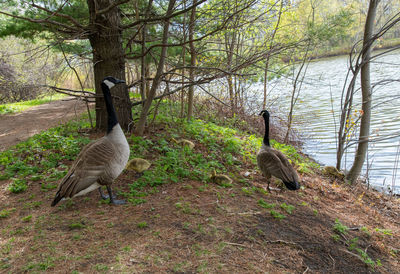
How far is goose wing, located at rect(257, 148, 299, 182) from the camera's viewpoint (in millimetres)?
4665

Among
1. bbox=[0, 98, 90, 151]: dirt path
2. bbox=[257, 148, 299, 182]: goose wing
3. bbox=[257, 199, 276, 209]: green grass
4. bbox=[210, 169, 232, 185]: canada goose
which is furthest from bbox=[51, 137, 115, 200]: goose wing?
bbox=[0, 98, 90, 151]: dirt path

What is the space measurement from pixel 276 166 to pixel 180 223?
2.31m

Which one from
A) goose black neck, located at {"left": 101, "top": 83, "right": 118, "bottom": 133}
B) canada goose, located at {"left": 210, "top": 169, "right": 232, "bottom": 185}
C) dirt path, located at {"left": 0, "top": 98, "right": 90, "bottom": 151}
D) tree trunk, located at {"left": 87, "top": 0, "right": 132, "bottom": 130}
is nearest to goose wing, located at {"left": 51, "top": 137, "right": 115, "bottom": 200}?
goose black neck, located at {"left": 101, "top": 83, "right": 118, "bottom": 133}

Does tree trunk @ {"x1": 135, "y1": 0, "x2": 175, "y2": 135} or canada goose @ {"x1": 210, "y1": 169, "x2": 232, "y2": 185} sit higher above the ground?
tree trunk @ {"x1": 135, "y1": 0, "x2": 175, "y2": 135}

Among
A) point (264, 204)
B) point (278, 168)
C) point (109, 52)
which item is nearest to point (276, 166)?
point (278, 168)

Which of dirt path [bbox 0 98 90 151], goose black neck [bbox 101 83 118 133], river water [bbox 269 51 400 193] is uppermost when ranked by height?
goose black neck [bbox 101 83 118 133]

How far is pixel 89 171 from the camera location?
3.47 metres

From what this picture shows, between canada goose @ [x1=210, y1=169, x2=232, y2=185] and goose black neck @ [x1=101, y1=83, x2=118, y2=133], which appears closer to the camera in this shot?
goose black neck @ [x1=101, y1=83, x2=118, y2=133]

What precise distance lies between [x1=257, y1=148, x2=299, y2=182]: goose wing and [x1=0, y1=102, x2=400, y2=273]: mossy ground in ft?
1.48

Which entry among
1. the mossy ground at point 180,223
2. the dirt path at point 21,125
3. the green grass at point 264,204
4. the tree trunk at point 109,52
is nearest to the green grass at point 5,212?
the mossy ground at point 180,223

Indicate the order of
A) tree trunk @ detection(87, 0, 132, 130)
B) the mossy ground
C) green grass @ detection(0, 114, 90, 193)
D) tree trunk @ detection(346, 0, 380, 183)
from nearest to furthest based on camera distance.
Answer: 1. the mossy ground
2. green grass @ detection(0, 114, 90, 193)
3. tree trunk @ detection(87, 0, 132, 130)
4. tree trunk @ detection(346, 0, 380, 183)

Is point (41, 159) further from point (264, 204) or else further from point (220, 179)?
point (264, 204)

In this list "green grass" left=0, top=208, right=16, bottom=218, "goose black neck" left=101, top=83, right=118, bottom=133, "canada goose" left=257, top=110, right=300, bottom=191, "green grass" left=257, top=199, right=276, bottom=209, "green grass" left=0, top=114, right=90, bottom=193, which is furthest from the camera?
"green grass" left=0, top=114, right=90, bottom=193

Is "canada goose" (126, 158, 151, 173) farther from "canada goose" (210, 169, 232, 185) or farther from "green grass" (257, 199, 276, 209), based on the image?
"green grass" (257, 199, 276, 209)
